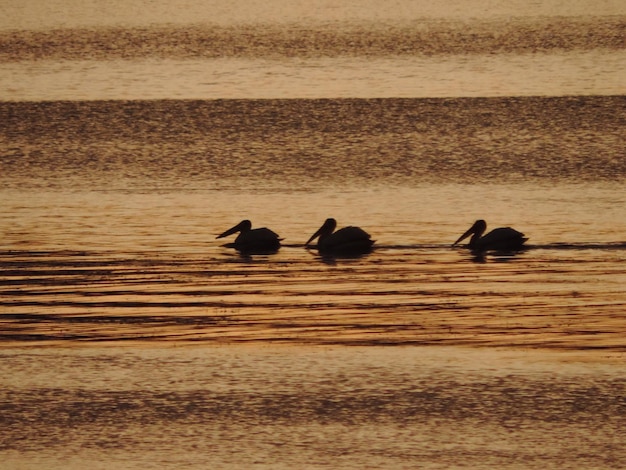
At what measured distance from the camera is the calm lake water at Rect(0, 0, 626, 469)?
855cm

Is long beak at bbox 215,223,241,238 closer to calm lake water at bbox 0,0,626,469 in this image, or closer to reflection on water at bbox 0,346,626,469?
calm lake water at bbox 0,0,626,469

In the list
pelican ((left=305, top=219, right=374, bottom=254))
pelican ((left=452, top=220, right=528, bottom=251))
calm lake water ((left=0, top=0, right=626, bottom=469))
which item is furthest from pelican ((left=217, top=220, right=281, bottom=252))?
pelican ((left=452, top=220, right=528, bottom=251))

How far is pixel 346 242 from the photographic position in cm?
1292

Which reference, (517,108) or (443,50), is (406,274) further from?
(443,50)

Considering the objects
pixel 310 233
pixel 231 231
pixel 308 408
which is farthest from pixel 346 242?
pixel 308 408

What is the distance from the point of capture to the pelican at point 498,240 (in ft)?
42.1

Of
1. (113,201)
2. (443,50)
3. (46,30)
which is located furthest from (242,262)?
(46,30)

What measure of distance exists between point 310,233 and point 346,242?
3.10ft

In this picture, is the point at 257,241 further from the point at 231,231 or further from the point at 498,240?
the point at 498,240

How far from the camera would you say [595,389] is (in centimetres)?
895

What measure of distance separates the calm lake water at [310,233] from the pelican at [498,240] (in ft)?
0.30

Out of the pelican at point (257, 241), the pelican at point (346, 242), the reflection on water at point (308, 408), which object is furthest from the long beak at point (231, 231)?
the reflection on water at point (308, 408)

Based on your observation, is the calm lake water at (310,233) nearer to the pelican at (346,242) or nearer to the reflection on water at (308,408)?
the reflection on water at (308,408)

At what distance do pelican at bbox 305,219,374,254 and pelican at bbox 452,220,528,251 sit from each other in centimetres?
64
